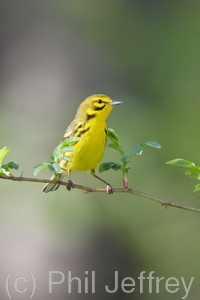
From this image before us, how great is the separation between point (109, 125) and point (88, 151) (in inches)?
175

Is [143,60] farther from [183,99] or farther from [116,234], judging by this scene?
[116,234]

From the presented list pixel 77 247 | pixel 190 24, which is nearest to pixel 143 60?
pixel 190 24

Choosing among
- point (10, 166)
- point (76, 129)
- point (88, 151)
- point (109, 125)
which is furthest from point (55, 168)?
point (109, 125)

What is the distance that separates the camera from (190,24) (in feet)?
36.3

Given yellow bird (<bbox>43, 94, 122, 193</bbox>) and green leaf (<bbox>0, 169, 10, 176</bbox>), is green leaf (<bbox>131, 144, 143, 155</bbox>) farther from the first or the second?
yellow bird (<bbox>43, 94, 122, 193</bbox>)

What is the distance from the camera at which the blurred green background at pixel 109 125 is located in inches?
289

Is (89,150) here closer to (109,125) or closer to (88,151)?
(88,151)

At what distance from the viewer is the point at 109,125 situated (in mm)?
8773

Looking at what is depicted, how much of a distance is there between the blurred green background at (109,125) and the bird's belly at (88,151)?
270 cm

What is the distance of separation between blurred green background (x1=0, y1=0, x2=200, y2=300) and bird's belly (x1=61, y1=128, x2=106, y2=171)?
270cm

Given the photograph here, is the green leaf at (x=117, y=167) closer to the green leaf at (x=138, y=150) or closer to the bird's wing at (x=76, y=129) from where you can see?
the green leaf at (x=138, y=150)

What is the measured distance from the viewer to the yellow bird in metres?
4.37

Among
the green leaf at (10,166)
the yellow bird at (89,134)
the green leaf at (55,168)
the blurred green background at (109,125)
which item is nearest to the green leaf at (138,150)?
the green leaf at (55,168)

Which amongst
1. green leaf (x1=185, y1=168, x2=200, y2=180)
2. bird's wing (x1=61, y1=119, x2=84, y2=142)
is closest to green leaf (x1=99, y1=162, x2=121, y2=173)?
green leaf (x1=185, y1=168, x2=200, y2=180)
